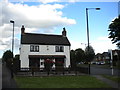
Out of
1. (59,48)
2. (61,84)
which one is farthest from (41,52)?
(61,84)

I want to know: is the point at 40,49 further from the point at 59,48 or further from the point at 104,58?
the point at 104,58

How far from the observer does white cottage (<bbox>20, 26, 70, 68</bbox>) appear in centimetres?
3850

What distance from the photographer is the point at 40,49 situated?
3994 centimetres

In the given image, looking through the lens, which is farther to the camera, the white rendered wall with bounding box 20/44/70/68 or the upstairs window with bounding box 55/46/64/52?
the upstairs window with bounding box 55/46/64/52

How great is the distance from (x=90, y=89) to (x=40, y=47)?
27.2 meters

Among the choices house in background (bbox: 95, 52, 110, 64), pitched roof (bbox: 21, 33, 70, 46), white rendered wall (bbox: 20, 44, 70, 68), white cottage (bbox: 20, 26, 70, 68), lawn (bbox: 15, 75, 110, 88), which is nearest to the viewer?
lawn (bbox: 15, 75, 110, 88)

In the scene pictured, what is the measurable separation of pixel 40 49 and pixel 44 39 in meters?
3.03

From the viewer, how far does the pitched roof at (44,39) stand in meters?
40.1

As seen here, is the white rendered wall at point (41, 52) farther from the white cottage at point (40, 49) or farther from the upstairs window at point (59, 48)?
the upstairs window at point (59, 48)

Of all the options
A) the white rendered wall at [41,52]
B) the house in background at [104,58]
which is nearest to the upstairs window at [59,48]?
the white rendered wall at [41,52]

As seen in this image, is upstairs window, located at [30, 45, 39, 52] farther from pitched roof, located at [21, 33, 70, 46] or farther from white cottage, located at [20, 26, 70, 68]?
pitched roof, located at [21, 33, 70, 46]

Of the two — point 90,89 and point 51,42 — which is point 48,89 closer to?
point 90,89

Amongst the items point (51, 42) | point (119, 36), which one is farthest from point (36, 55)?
point (119, 36)

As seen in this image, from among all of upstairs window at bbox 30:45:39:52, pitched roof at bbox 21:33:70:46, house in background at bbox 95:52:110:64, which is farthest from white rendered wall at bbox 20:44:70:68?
house in background at bbox 95:52:110:64
